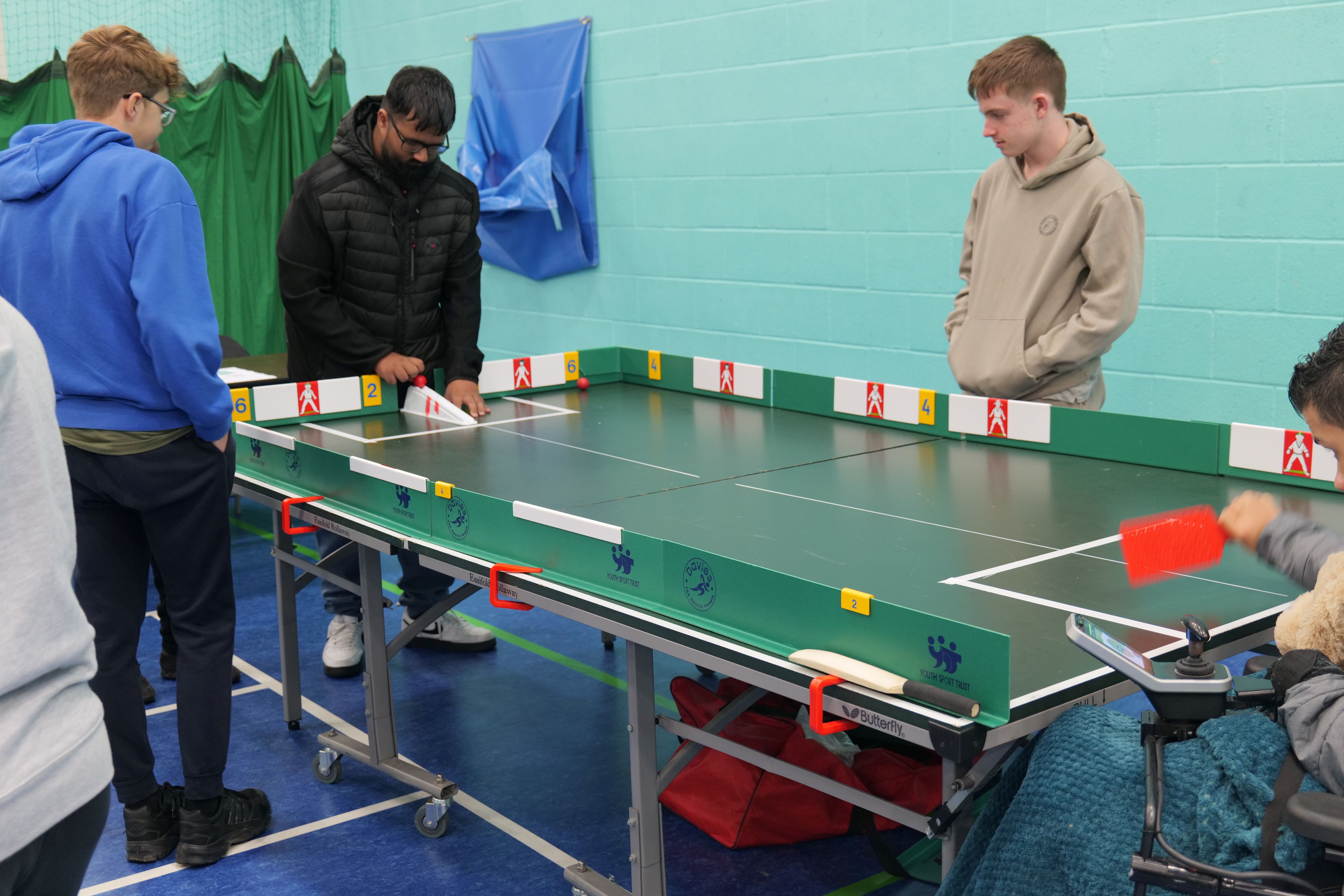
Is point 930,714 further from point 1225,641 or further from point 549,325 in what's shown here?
point 549,325

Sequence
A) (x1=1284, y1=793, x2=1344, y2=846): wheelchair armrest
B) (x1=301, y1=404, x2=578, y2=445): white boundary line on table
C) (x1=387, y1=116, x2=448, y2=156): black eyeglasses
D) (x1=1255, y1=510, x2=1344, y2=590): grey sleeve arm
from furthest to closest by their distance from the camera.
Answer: (x1=387, y1=116, x2=448, y2=156): black eyeglasses, (x1=301, y1=404, x2=578, y2=445): white boundary line on table, (x1=1255, y1=510, x2=1344, y2=590): grey sleeve arm, (x1=1284, y1=793, x2=1344, y2=846): wheelchair armrest

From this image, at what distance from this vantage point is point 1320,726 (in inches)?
51.4

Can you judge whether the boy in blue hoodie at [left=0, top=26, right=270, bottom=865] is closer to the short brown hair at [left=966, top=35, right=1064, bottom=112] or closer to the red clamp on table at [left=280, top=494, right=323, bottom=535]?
the red clamp on table at [left=280, top=494, right=323, bottom=535]

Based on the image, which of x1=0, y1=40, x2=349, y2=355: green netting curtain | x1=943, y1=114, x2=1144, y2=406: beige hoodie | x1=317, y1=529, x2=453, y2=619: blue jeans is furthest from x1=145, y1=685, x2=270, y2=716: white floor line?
x1=0, y1=40, x2=349, y2=355: green netting curtain

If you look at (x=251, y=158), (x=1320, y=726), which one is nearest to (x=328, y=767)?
(x=1320, y=726)

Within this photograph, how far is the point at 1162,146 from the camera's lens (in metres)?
3.70

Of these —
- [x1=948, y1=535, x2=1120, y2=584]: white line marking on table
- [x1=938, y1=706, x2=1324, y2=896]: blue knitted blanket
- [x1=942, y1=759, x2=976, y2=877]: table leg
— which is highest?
[x1=948, y1=535, x2=1120, y2=584]: white line marking on table

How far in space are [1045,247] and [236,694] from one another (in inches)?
102

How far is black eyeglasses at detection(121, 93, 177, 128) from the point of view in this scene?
95.3 inches

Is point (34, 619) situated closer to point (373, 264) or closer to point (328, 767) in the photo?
point (328, 767)

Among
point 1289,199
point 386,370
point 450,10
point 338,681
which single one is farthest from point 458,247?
point 450,10

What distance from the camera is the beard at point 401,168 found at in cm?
335

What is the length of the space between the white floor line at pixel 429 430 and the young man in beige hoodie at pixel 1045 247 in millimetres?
1132

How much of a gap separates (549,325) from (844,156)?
2.05 metres
